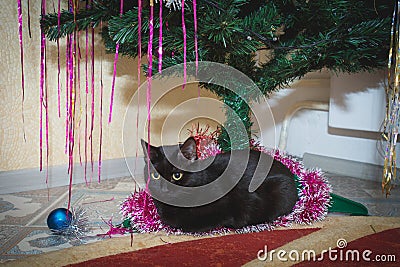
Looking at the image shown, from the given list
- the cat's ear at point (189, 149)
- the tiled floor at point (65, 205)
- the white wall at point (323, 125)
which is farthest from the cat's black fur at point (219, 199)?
the white wall at point (323, 125)

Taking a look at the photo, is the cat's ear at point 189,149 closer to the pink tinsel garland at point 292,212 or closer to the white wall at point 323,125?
the pink tinsel garland at point 292,212

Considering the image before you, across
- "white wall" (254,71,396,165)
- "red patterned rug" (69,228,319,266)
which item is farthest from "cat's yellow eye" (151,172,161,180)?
"white wall" (254,71,396,165)

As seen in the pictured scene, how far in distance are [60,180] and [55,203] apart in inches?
8.9

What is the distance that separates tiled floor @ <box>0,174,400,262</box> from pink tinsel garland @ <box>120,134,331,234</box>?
98mm

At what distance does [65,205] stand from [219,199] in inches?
19.8

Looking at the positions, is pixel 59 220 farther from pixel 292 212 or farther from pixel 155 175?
pixel 292 212

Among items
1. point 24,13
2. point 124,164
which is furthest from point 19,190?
point 24,13

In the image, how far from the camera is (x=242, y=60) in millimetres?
1100

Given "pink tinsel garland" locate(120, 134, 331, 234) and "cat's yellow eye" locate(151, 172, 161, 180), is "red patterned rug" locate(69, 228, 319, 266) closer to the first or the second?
"pink tinsel garland" locate(120, 134, 331, 234)

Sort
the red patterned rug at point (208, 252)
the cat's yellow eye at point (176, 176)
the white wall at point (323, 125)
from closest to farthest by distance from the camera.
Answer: the red patterned rug at point (208, 252) → the cat's yellow eye at point (176, 176) → the white wall at point (323, 125)

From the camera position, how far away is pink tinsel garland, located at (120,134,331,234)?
866 millimetres

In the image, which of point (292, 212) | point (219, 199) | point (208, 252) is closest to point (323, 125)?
point (292, 212)

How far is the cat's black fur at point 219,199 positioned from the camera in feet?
2.74

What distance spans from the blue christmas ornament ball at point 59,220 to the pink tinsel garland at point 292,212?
12 cm
